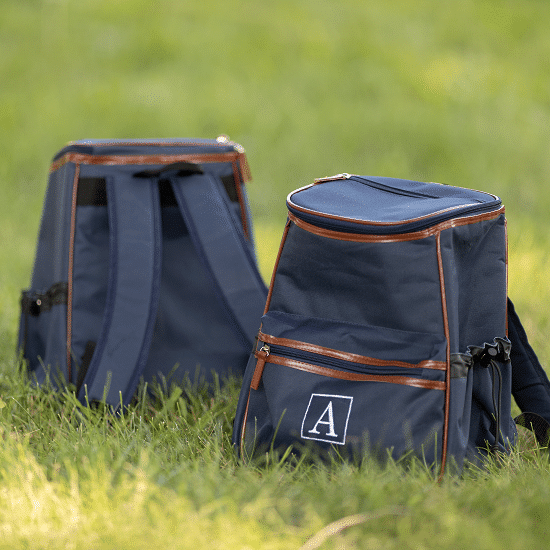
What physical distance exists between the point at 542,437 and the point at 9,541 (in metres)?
1.35

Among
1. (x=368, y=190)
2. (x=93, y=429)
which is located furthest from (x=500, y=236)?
(x=93, y=429)

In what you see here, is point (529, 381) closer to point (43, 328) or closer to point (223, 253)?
point (223, 253)

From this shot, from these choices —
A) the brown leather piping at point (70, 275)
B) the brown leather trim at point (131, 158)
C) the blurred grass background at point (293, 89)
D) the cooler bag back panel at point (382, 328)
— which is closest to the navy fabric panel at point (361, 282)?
the cooler bag back panel at point (382, 328)

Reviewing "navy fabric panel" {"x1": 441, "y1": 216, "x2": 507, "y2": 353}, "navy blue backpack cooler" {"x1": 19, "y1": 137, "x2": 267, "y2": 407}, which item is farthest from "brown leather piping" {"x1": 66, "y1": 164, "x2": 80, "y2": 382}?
"navy fabric panel" {"x1": 441, "y1": 216, "x2": 507, "y2": 353}

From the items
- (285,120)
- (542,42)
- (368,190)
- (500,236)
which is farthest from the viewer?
(542,42)

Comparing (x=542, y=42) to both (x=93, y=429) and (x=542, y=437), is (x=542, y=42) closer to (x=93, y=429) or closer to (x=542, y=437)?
(x=542, y=437)

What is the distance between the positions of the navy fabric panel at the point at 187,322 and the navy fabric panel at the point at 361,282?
0.50m

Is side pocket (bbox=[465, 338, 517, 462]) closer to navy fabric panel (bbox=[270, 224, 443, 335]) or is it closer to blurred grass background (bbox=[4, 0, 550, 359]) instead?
navy fabric panel (bbox=[270, 224, 443, 335])

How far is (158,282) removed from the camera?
200 centimetres

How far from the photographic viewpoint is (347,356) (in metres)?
1.53

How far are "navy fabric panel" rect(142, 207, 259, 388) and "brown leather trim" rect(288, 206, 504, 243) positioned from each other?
629 mm

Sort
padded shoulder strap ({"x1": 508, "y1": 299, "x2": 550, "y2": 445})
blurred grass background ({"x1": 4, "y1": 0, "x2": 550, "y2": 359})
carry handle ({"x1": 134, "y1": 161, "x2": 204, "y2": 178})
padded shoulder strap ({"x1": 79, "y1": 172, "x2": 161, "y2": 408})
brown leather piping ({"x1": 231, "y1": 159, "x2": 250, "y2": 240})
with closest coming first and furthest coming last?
padded shoulder strap ({"x1": 508, "y1": 299, "x2": 550, "y2": 445}), padded shoulder strap ({"x1": 79, "y1": 172, "x2": 161, "y2": 408}), carry handle ({"x1": 134, "y1": 161, "x2": 204, "y2": 178}), brown leather piping ({"x1": 231, "y1": 159, "x2": 250, "y2": 240}), blurred grass background ({"x1": 4, "y1": 0, "x2": 550, "y2": 359})

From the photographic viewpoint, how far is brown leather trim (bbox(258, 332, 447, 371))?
4.83ft

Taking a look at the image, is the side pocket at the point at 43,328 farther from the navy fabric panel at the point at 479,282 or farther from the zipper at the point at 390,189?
the navy fabric panel at the point at 479,282
